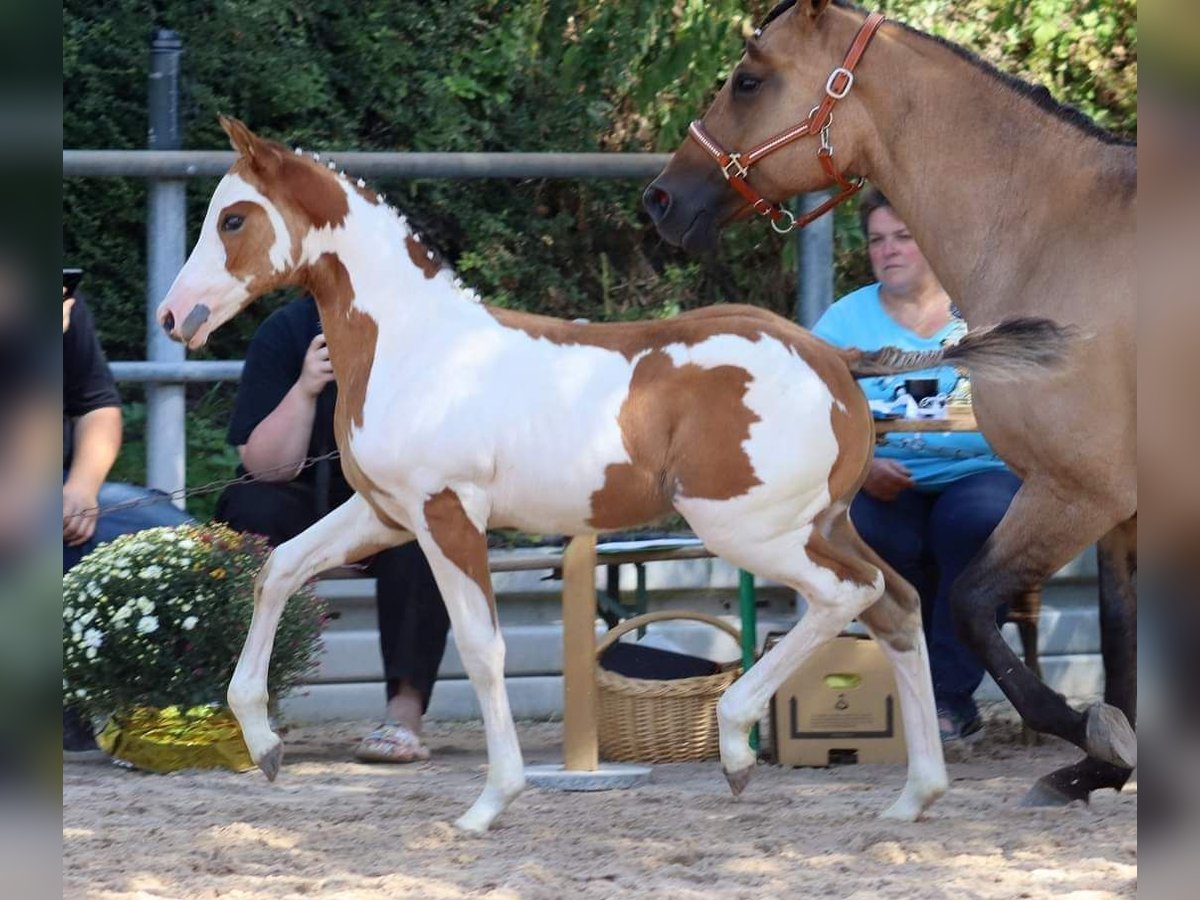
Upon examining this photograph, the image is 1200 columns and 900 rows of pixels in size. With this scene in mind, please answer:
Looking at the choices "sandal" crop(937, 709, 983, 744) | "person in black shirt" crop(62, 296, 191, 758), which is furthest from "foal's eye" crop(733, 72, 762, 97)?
"person in black shirt" crop(62, 296, 191, 758)

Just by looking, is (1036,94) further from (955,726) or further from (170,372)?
(170,372)

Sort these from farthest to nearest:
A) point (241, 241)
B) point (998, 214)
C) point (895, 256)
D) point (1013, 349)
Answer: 1. point (895, 256)
2. point (998, 214)
3. point (241, 241)
4. point (1013, 349)

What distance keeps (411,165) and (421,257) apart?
68.7 inches

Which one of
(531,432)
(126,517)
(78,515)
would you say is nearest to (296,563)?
(531,432)

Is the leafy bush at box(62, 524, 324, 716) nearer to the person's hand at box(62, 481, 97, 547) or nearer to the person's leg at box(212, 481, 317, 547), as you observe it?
the person's hand at box(62, 481, 97, 547)

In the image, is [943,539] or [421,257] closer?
[421,257]

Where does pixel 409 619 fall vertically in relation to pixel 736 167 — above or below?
below

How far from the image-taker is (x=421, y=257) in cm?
394

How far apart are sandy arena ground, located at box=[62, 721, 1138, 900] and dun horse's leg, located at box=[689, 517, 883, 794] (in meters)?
0.22

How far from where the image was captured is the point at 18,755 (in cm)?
126

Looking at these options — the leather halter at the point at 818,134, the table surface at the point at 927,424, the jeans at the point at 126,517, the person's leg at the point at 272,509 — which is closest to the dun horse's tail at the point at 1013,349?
the leather halter at the point at 818,134

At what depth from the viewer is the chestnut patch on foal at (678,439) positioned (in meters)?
3.70

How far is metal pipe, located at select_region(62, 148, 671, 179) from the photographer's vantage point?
17.9ft

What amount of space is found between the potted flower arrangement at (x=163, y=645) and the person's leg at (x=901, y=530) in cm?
165
